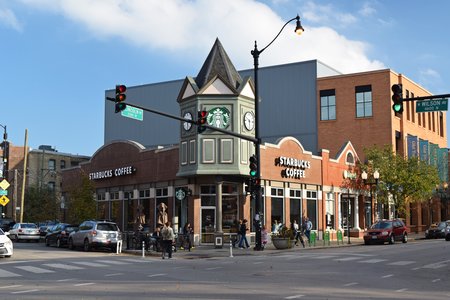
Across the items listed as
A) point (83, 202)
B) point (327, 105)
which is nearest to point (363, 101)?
point (327, 105)

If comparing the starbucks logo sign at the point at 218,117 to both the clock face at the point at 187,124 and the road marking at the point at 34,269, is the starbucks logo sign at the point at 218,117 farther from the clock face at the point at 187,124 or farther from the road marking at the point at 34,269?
the road marking at the point at 34,269

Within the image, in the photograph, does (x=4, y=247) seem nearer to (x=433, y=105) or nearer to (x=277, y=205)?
(x=433, y=105)

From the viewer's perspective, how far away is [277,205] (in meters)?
39.3

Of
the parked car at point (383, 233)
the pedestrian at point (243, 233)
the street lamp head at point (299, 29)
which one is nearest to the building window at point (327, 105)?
the parked car at point (383, 233)

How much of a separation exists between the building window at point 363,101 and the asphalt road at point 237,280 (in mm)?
36204

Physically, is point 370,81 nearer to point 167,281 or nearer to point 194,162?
point 194,162

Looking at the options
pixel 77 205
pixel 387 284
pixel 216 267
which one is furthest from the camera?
pixel 77 205

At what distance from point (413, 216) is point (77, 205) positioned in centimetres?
3634

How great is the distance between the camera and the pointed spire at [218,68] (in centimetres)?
3628

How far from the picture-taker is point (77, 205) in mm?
42844

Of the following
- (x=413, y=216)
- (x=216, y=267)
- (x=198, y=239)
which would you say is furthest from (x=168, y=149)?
(x=413, y=216)

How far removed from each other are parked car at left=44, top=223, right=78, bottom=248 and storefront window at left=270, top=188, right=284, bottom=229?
1262cm

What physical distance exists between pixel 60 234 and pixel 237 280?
74.4ft

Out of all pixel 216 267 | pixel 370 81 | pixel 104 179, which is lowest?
pixel 216 267
